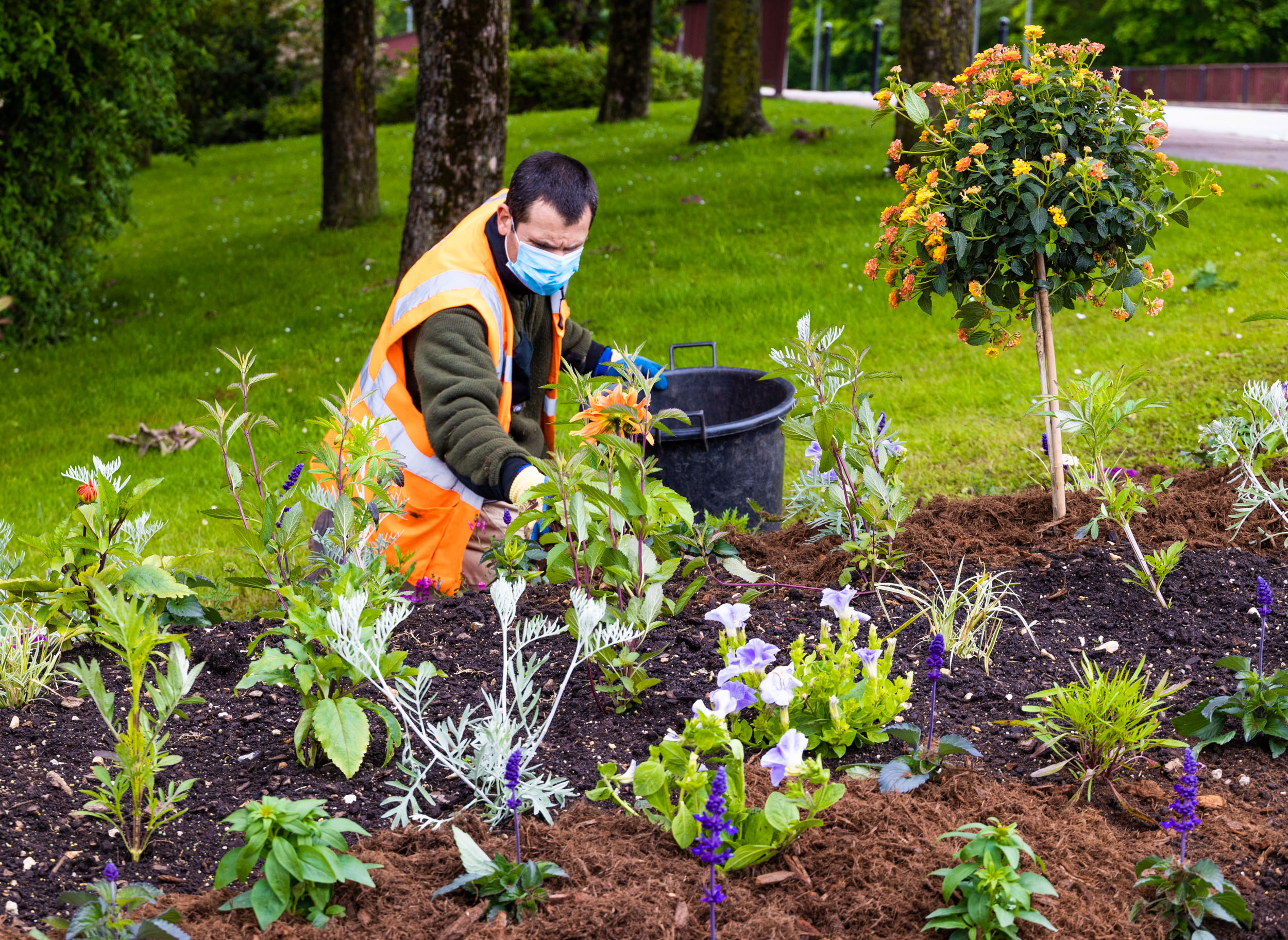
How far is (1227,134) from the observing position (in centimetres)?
1547

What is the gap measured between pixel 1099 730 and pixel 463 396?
6.79 ft

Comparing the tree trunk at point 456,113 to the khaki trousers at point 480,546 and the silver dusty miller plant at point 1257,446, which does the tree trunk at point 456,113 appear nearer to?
the khaki trousers at point 480,546

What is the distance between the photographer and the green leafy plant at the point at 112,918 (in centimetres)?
159

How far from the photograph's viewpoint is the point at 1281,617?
2.64m

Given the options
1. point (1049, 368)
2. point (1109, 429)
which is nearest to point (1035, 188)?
point (1049, 368)

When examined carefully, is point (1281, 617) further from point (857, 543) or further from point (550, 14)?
point (550, 14)

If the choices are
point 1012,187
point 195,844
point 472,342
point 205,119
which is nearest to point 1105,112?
point 1012,187

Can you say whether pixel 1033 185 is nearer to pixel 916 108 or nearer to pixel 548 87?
pixel 916 108

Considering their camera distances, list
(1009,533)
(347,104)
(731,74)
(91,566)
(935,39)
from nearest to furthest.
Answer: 1. (91,566)
2. (1009,533)
3. (935,39)
4. (347,104)
5. (731,74)

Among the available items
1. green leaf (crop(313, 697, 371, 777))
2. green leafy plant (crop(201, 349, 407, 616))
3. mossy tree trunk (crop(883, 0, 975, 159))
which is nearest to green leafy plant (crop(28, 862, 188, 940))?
green leaf (crop(313, 697, 371, 777))

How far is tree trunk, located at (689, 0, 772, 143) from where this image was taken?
1232cm

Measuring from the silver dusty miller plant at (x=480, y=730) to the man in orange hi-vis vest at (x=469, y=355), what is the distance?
1.08m

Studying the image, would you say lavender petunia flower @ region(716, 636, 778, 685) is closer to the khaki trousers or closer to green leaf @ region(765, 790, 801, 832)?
green leaf @ region(765, 790, 801, 832)

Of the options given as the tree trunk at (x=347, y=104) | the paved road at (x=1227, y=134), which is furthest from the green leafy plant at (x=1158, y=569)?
the tree trunk at (x=347, y=104)
